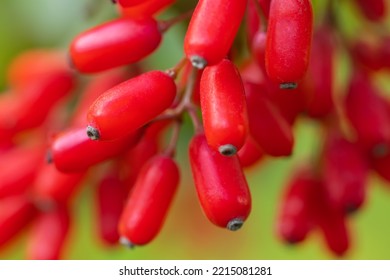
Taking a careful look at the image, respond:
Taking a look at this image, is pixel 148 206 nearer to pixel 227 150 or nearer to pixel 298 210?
pixel 227 150

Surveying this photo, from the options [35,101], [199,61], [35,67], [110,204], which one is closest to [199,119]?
[199,61]

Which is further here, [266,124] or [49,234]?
[49,234]

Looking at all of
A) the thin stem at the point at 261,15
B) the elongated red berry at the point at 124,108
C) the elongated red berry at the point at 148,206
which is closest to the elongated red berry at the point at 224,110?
the elongated red berry at the point at 124,108

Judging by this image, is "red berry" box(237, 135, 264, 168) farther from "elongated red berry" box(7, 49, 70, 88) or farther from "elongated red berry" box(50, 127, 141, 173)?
"elongated red berry" box(7, 49, 70, 88)

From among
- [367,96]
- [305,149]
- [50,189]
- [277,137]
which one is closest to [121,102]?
[277,137]

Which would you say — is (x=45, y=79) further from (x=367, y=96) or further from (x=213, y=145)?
(x=213, y=145)

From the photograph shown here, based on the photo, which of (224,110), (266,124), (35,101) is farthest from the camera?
(35,101)

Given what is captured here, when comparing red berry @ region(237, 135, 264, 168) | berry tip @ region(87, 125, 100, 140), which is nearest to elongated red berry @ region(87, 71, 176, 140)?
berry tip @ region(87, 125, 100, 140)
